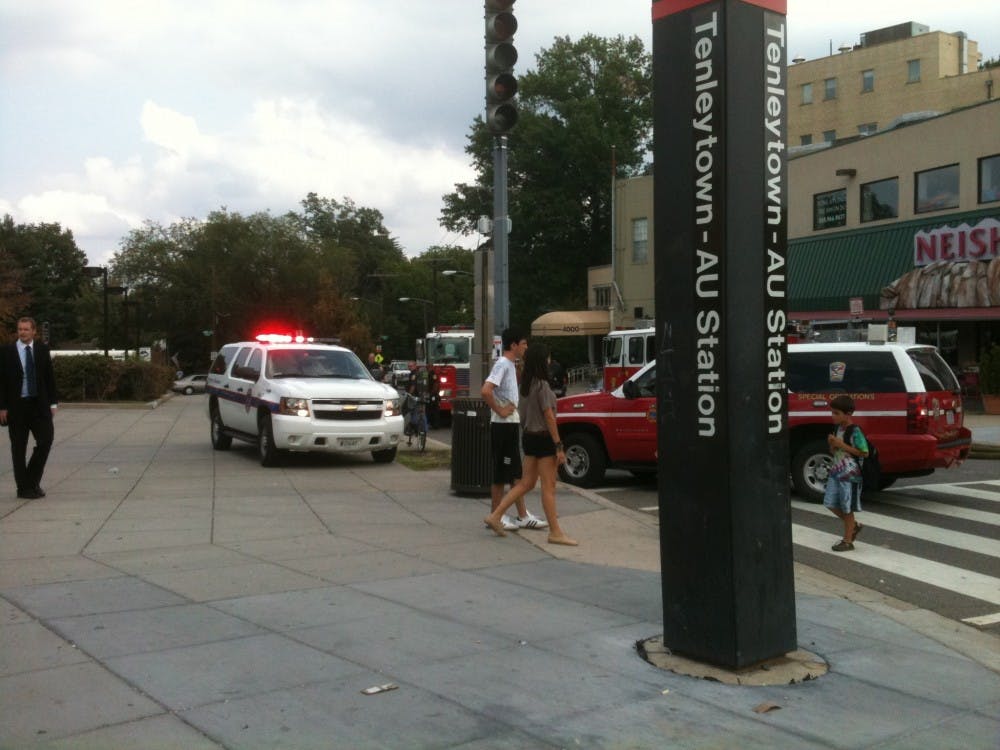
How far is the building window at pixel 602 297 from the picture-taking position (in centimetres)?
5137

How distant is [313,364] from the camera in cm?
1598

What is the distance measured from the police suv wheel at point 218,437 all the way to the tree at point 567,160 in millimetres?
40924

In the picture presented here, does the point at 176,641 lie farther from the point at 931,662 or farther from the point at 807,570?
the point at 807,570

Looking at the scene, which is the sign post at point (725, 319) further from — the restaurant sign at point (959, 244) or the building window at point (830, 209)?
the building window at point (830, 209)

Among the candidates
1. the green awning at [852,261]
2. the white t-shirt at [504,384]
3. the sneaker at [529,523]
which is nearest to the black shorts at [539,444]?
the white t-shirt at [504,384]

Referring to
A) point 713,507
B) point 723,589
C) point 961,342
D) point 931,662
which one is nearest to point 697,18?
point 713,507

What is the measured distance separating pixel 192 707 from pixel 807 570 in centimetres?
547

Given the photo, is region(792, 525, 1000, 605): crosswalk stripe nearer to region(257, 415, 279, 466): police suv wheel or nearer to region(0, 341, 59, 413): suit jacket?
region(257, 415, 279, 466): police suv wheel

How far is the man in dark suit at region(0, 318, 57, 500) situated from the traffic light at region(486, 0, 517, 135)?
5348 mm

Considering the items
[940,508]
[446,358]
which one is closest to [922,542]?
[940,508]

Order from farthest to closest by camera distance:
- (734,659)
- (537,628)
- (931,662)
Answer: (537,628), (931,662), (734,659)

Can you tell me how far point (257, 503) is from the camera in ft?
36.1

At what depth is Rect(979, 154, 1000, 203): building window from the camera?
27688mm

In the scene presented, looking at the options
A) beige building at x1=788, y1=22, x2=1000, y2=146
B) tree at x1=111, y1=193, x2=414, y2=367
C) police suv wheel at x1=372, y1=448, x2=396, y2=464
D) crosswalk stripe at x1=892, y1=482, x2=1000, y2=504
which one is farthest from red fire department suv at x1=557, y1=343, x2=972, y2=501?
beige building at x1=788, y1=22, x2=1000, y2=146
